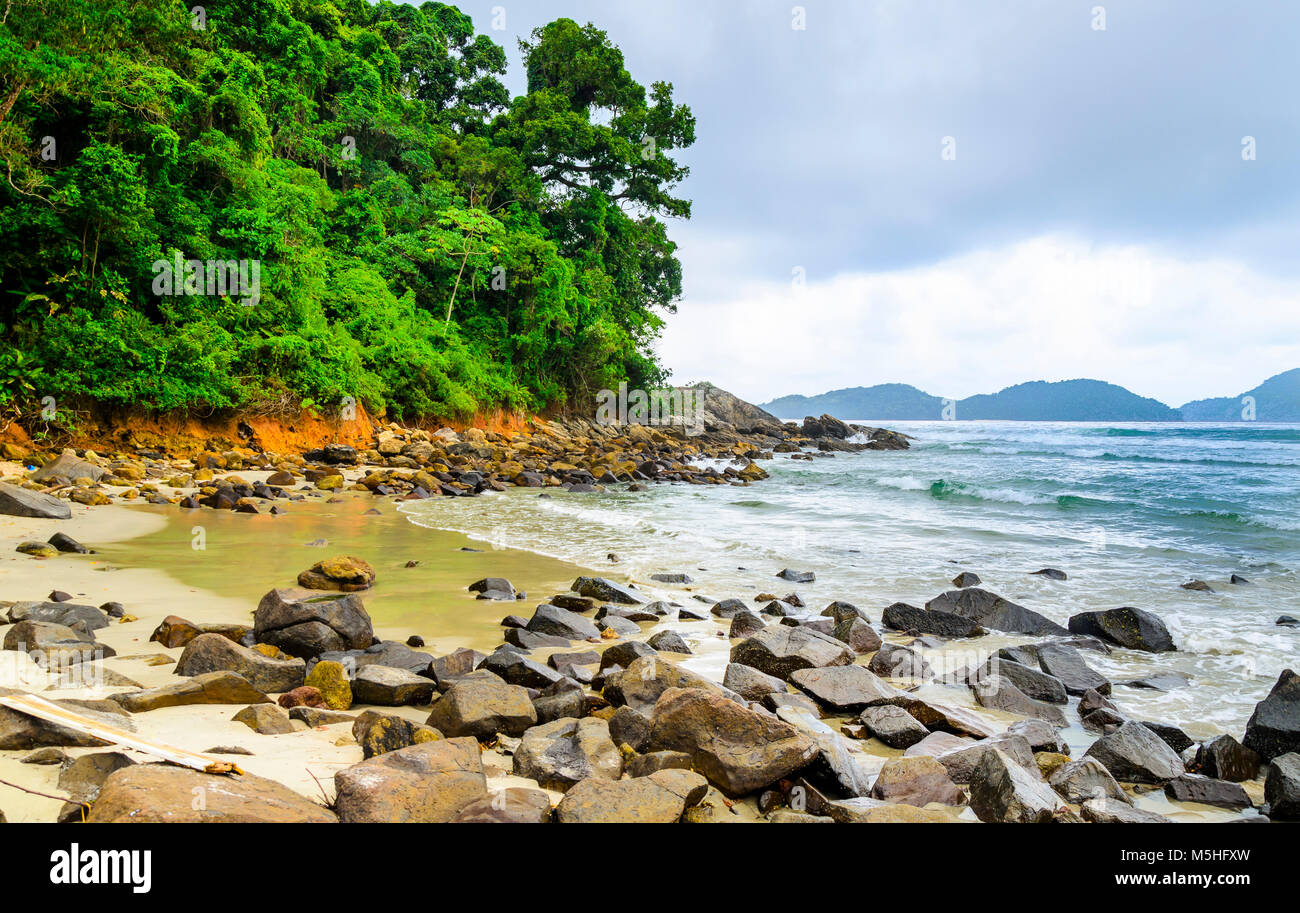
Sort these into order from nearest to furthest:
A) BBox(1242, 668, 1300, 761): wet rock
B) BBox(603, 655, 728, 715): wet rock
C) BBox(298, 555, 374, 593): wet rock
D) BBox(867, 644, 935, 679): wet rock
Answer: BBox(1242, 668, 1300, 761): wet rock < BBox(603, 655, 728, 715): wet rock < BBox(867, 644, 935, 679): wet rock < BBox(298, 555, 374, 593): wet rock

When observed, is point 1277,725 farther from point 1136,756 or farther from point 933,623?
point 933,623

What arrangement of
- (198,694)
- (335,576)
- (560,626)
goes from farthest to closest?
1. (335,576)
2. (560,626)
3. (198,694)

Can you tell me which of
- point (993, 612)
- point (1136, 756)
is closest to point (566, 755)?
point (1136, 756)

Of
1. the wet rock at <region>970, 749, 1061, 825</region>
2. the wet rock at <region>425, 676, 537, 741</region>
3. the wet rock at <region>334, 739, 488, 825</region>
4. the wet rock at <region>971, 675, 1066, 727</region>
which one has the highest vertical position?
the wet rock at <region>334, 739, 488, 825</region>

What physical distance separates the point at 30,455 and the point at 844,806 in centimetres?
1475

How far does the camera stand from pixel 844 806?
2701 millimetres

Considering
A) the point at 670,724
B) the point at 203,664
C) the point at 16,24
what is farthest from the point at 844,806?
the point at 16,24

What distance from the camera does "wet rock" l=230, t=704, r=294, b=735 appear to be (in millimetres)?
3121

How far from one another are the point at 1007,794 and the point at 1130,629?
4.21 m

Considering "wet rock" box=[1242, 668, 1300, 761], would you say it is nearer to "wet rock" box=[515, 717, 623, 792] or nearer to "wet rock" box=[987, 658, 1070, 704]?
"wet rock" box=[987, 658, 1070, 704]

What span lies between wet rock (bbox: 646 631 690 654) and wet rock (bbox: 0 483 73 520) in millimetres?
7898

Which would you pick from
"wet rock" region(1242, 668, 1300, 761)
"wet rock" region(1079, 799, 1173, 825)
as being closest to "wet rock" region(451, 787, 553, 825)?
"wet rock" region(1079, 799, 1173, 825)

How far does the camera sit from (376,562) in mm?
7668
